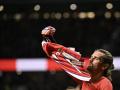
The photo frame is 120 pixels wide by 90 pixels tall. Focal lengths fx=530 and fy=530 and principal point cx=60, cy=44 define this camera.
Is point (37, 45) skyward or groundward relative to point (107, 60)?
groundward

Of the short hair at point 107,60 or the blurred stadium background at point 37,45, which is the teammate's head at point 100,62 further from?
the blurred stadium background at point 37,45

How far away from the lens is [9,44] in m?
10.0

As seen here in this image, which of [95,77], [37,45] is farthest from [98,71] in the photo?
[37,45]

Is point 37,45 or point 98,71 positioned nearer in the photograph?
point 98,71

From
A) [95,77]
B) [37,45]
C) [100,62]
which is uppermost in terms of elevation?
[100,62]

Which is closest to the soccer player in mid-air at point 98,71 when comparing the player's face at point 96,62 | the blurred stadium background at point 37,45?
the player's face at point 96,62

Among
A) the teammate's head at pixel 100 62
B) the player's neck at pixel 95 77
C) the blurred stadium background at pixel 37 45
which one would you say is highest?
the teammate's head at pixel 100 62

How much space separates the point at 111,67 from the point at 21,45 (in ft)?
20.9

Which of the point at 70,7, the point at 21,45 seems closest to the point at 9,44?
the point at 21,45

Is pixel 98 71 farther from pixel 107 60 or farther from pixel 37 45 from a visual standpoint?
pixel 37 45

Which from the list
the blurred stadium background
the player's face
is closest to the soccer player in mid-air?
the player's face

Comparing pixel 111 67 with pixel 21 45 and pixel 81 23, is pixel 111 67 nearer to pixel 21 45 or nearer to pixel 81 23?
pixel 81 23

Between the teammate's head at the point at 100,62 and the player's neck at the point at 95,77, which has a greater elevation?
the teammate's head at the point at 100,62

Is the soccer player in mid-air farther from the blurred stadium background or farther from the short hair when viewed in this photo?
the blurred stadium background
